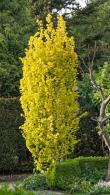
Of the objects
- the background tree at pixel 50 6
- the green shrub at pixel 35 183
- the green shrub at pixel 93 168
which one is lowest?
the green shrub at pixel 35 183

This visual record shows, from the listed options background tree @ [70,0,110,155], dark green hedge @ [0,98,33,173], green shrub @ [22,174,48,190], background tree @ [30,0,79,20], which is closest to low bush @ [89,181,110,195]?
green shrub @ [22,174,48,190]

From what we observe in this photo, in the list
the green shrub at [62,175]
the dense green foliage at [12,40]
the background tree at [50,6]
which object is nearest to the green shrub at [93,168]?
the green shrub at [62,175]

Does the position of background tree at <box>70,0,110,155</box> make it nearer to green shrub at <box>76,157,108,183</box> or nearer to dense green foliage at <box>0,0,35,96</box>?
dense green foliage at <box>0,0,35,96</box>

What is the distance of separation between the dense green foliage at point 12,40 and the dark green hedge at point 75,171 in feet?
19.4

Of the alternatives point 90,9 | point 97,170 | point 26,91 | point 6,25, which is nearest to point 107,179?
point 97,170

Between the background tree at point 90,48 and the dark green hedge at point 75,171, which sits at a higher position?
the background tree at point 90,48

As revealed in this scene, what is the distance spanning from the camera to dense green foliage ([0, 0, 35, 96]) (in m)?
17.0

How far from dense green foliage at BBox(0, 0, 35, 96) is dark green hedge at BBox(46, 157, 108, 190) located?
5.92 m

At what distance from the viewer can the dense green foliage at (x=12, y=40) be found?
17.0 meters

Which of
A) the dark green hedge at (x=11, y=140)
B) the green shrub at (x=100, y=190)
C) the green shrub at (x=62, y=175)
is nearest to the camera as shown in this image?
the green shrub at (x=100, y=190)

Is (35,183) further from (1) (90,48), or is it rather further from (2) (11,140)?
(1) (90,48)

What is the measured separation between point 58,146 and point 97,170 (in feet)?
3.81

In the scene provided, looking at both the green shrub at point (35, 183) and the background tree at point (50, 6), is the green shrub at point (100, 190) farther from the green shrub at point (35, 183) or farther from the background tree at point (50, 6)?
the background tree at point (50, 6)

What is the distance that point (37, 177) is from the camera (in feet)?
35.3
